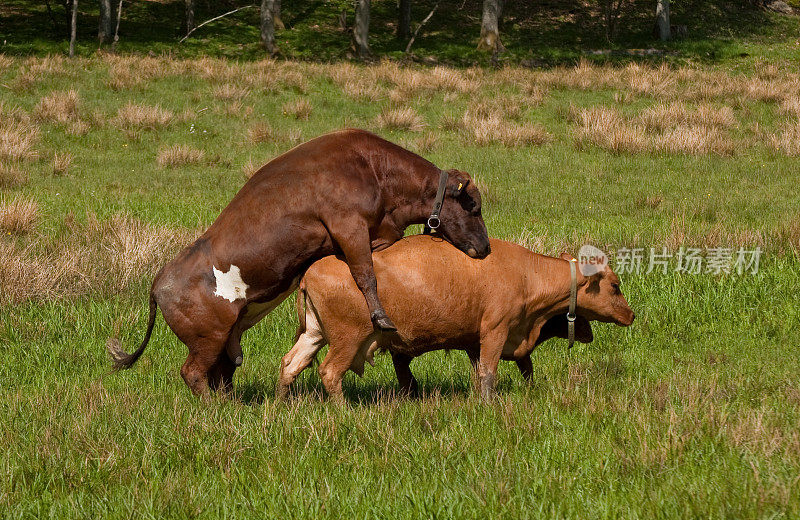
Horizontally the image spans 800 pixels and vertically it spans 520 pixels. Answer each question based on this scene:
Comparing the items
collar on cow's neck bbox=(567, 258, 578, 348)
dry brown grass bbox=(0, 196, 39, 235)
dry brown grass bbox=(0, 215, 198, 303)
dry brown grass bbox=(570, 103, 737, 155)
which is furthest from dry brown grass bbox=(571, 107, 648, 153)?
collar on cow's neck bbox=(567, 258, 578, 348)

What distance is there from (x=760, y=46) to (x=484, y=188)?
2525 cm

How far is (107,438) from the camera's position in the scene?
17.7ft

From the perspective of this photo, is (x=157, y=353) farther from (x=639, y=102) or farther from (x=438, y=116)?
(x=639, y=102)

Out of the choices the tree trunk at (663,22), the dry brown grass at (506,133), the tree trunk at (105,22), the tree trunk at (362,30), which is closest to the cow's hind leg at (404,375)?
the dry brown grass at (506,133)

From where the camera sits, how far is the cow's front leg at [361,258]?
18.9 feet

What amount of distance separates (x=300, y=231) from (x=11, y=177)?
10.9 meters

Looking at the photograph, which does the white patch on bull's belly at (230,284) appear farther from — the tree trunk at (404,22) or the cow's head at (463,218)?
the tree trunk at (404,22)

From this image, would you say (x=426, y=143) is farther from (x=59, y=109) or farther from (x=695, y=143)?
(x=59, y=109)

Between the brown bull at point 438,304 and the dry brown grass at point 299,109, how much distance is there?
13579 millimetres

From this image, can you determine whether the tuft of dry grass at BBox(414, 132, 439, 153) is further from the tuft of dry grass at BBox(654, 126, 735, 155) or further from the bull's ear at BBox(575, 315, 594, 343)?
the bull's ear at BBox(575, 315, 594, 343)

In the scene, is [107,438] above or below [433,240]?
below

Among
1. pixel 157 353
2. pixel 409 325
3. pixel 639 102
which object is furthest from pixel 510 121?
pixel 409 325

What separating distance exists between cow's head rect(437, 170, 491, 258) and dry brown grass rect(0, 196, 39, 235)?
7.67 meters

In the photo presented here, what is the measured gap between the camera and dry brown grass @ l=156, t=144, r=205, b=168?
54.8 feet
